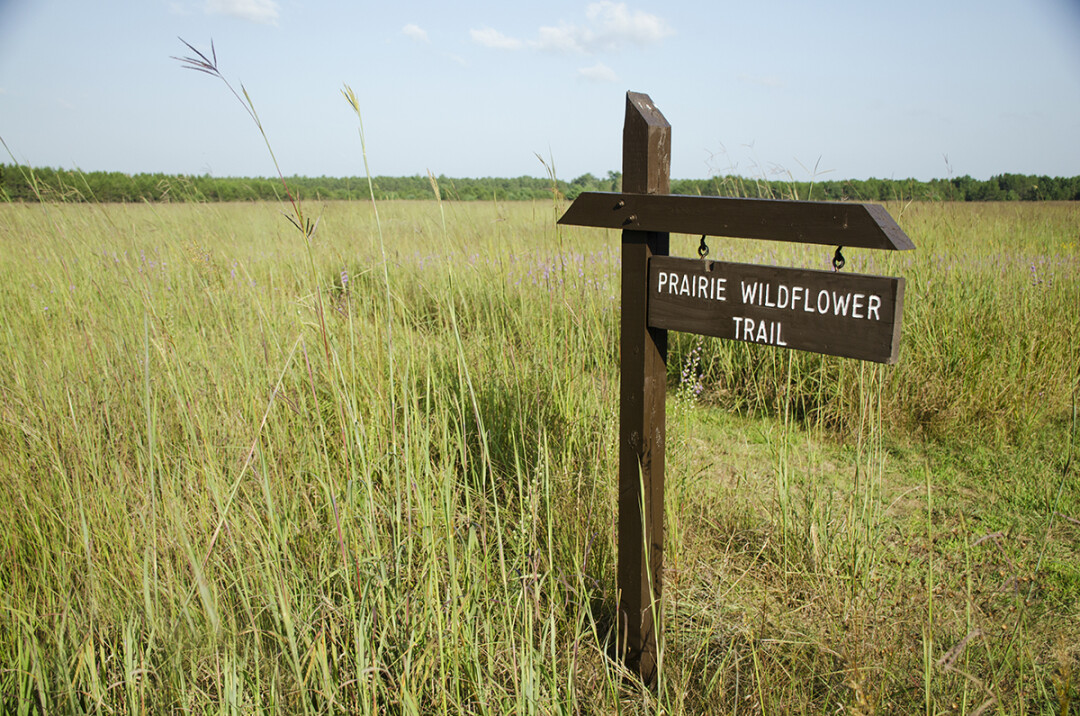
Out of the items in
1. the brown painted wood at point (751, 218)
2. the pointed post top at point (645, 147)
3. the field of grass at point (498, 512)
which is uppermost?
the pointed post top at point (645, 147)

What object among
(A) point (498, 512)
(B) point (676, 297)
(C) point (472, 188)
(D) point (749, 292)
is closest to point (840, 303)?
(D) point (749, 292)

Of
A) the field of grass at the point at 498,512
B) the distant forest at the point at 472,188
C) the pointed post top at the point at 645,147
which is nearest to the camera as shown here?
the field of grass at the point at 498,512

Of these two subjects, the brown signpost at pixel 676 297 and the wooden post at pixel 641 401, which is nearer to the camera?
the brown signpost at pixel 676 297

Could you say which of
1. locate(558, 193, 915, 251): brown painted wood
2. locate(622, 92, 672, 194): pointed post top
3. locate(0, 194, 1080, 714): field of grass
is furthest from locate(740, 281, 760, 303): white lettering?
locate(0, 194, 1080, 714): field of grass

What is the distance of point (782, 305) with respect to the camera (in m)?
1.29

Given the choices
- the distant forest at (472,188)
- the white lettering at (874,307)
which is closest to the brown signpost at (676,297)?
the white lettering at (874,307)

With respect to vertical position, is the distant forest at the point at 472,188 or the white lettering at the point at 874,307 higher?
the distant forest at the point at 472,188

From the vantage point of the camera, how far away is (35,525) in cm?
173

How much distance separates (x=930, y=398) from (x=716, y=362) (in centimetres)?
122

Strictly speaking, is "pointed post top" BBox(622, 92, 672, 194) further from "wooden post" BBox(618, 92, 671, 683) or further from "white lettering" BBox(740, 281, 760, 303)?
"white lettering" BBox(740, 281, 760, 303)

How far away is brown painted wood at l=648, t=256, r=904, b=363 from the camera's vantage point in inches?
45.5

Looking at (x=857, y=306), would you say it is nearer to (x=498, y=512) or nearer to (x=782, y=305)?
(x=782, y=305)

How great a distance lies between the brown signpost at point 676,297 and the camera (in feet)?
3.86

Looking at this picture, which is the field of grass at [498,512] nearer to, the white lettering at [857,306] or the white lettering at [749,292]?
the white lettering at [857,306]
